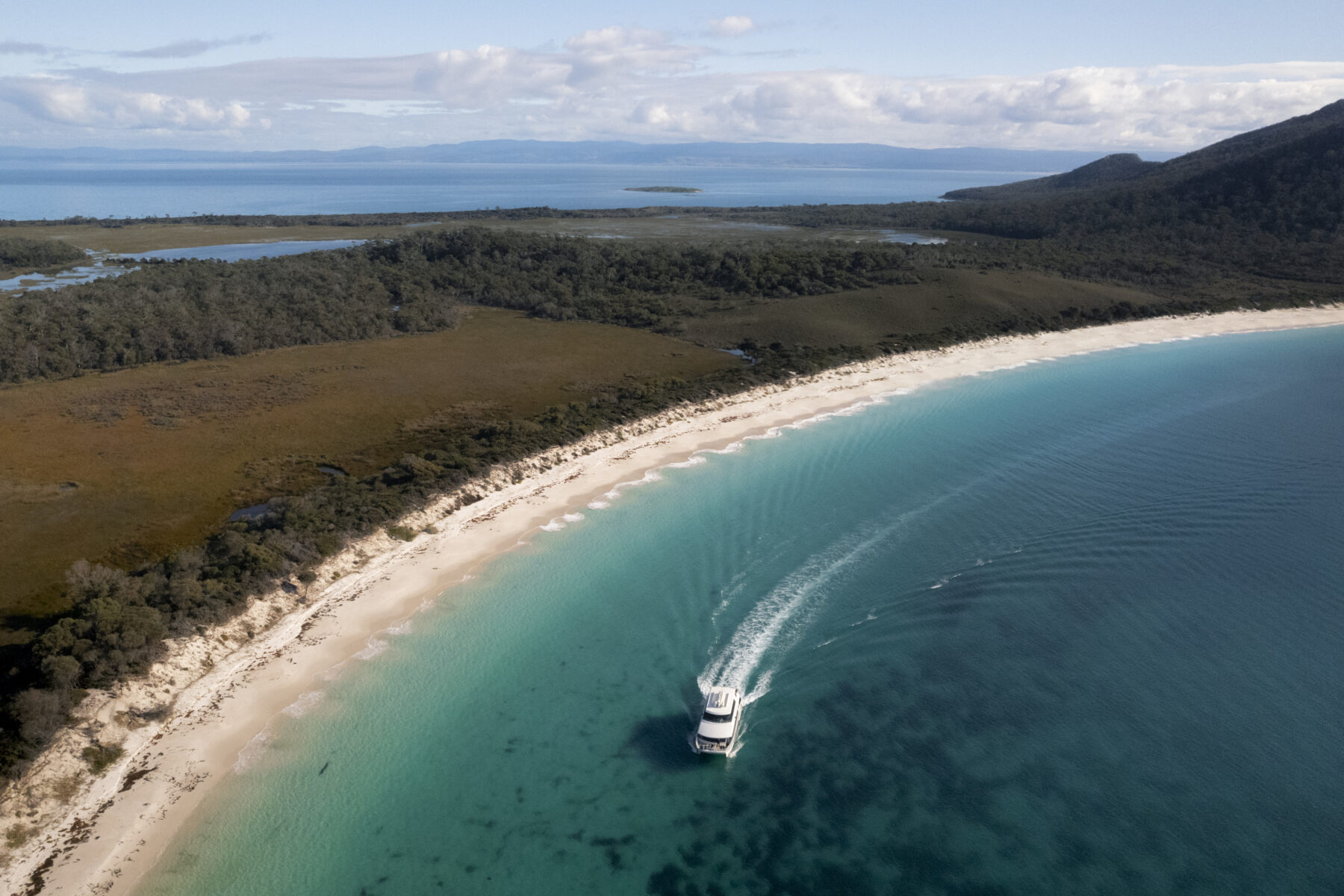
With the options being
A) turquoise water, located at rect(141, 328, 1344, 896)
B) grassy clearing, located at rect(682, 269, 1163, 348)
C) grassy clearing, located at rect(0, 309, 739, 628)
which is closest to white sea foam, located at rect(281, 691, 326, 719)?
turquoise water, located at rect(141, 328, 1344, 896)

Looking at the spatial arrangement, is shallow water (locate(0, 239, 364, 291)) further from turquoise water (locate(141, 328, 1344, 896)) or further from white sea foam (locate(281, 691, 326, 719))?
turquoise water (locate(141, 328, 1344, 896))

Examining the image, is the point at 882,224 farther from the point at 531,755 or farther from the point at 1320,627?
the point at 531,755

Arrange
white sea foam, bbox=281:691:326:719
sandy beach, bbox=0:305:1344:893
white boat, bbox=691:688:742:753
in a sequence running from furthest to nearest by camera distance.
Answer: white sea foam, bbox=281:691:326:719 → white boat, bbox=691:688:742:753 → sandy beach, bbox=0:305:1344:893

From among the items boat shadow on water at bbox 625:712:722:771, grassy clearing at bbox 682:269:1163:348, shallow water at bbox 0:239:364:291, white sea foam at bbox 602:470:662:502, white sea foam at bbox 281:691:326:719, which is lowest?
boat shadow on water at bbox 625:712:722:771

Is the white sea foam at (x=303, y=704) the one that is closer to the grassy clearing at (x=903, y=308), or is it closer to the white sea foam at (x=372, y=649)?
the white sea foam at (x=372, y=649)

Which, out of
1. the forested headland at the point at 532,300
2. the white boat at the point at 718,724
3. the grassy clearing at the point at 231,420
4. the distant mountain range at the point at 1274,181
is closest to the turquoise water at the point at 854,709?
the white boat at the point at 718,724

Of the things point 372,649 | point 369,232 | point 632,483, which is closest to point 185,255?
point 369,232
